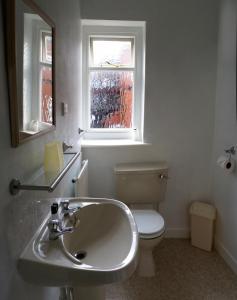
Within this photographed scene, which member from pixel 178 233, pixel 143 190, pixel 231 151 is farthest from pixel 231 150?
pixel 178 233

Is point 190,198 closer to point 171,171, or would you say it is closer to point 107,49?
point 171,171

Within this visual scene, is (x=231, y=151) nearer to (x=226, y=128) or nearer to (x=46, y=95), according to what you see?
(x=226, y=128)

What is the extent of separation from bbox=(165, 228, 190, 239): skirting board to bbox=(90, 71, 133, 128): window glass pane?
1.21 meters

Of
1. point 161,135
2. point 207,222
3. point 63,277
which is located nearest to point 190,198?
point 207,222

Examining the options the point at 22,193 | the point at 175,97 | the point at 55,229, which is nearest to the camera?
the point at 22,193

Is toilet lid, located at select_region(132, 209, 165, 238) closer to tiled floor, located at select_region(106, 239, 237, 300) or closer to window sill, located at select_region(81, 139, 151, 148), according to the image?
tiled floor, located at select_region(106, 239, 237, 300)

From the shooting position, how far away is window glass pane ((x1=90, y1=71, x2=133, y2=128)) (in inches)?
106

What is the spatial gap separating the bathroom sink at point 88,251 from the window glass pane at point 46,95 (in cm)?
48

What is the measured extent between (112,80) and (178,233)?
1666mm

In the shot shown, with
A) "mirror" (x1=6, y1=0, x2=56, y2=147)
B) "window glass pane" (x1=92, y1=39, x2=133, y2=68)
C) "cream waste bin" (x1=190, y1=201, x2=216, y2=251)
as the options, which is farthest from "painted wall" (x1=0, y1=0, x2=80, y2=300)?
"cream waste bin" (x1=190, y1=201, x2=216, y2=251)

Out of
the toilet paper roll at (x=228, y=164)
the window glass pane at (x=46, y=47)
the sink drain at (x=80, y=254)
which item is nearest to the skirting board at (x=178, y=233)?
the toilet paper roll at (x=228, y=164)

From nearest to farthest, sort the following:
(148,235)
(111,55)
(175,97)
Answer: (148,235) → (175,97) → (111,55)

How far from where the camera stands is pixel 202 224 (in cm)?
252

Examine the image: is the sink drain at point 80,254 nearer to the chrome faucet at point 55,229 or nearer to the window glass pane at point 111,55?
the chrome faucet at point 55,229
